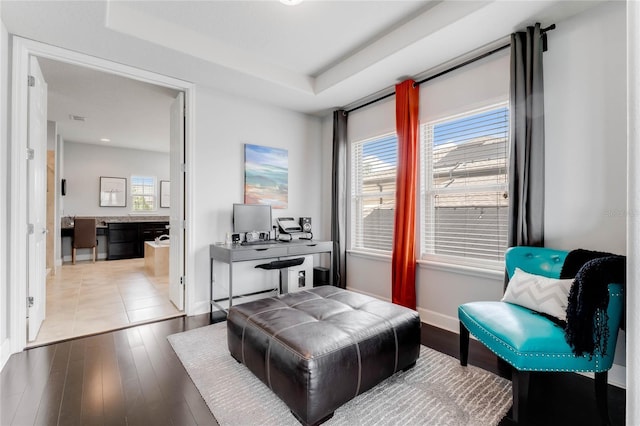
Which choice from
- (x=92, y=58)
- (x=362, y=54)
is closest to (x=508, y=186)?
(x=362, y=54)

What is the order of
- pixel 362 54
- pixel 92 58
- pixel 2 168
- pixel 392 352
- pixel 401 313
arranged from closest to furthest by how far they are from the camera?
pixel 392 352
pixel 401 313
pixel 2 168
pixel 92 58
pixel 362 54

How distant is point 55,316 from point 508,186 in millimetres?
4393

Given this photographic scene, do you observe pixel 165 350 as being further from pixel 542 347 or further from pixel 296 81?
pixel 296 81

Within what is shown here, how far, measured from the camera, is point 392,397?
1.70 metres

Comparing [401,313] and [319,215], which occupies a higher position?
[319,215]

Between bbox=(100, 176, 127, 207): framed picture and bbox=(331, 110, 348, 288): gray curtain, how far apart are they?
566 centimetres

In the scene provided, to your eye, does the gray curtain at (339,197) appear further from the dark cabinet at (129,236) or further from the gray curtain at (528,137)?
the dark cabinet at (129,236)

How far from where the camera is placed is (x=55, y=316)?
2926mm

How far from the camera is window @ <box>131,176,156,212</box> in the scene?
7.00 m

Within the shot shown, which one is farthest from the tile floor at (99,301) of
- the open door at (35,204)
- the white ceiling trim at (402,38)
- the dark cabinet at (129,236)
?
the white ceiling trim at (402,38)

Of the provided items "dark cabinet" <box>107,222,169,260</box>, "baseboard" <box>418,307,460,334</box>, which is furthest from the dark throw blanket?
"dark cabinet" <box>107,222,169,260</box>

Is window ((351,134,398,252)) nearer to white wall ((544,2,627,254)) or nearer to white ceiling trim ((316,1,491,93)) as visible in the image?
white ceiling trim ((316,1,491,93))

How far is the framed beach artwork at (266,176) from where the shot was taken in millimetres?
3541

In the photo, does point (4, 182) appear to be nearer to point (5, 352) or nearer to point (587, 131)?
point (5, 352)
